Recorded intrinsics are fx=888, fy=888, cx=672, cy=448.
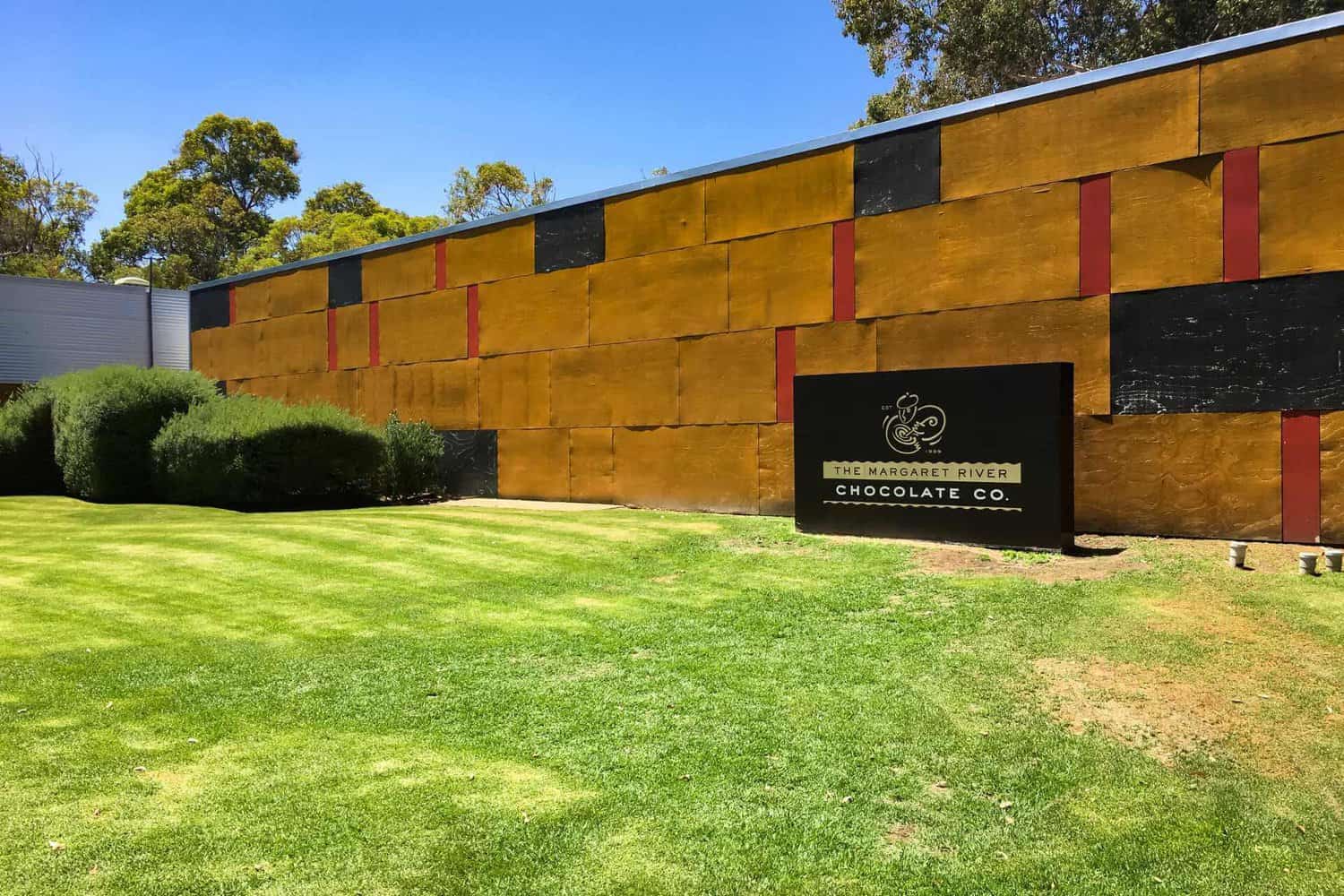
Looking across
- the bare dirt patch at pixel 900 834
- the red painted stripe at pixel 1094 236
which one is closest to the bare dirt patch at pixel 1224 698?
the bare dirt patch at pixel 900 834

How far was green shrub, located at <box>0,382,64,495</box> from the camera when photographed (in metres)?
21.7

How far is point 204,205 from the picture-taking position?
2200 inches

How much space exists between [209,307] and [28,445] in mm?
7139

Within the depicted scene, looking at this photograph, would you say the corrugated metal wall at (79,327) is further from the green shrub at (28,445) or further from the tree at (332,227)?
the tree at (332,227)

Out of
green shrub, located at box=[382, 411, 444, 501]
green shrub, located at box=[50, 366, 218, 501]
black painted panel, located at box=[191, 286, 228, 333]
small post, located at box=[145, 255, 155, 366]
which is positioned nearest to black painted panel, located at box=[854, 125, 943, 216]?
green shrub, located at box=[382, 411, 444, 501]

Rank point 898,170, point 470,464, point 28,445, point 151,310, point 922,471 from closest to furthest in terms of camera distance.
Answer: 1. point 922,471
2. point 898,170
3. point 470,464
4. point 28,445
5. point 151,310

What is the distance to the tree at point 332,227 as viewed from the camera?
5450cm

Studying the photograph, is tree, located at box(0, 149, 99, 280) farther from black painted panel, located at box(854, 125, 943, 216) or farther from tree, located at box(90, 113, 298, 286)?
black painted panel, located at box(854, 125, 943, 216)

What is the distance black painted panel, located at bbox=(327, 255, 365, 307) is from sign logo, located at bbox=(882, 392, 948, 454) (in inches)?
626

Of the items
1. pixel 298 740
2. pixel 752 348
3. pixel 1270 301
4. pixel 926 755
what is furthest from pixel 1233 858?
pixel 752 348

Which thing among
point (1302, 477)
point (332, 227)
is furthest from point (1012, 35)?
point (332, 227)

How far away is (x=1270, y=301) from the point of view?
10758mm

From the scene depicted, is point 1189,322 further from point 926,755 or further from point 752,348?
point 926,755

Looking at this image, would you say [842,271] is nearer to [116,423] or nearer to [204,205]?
[116,423]
